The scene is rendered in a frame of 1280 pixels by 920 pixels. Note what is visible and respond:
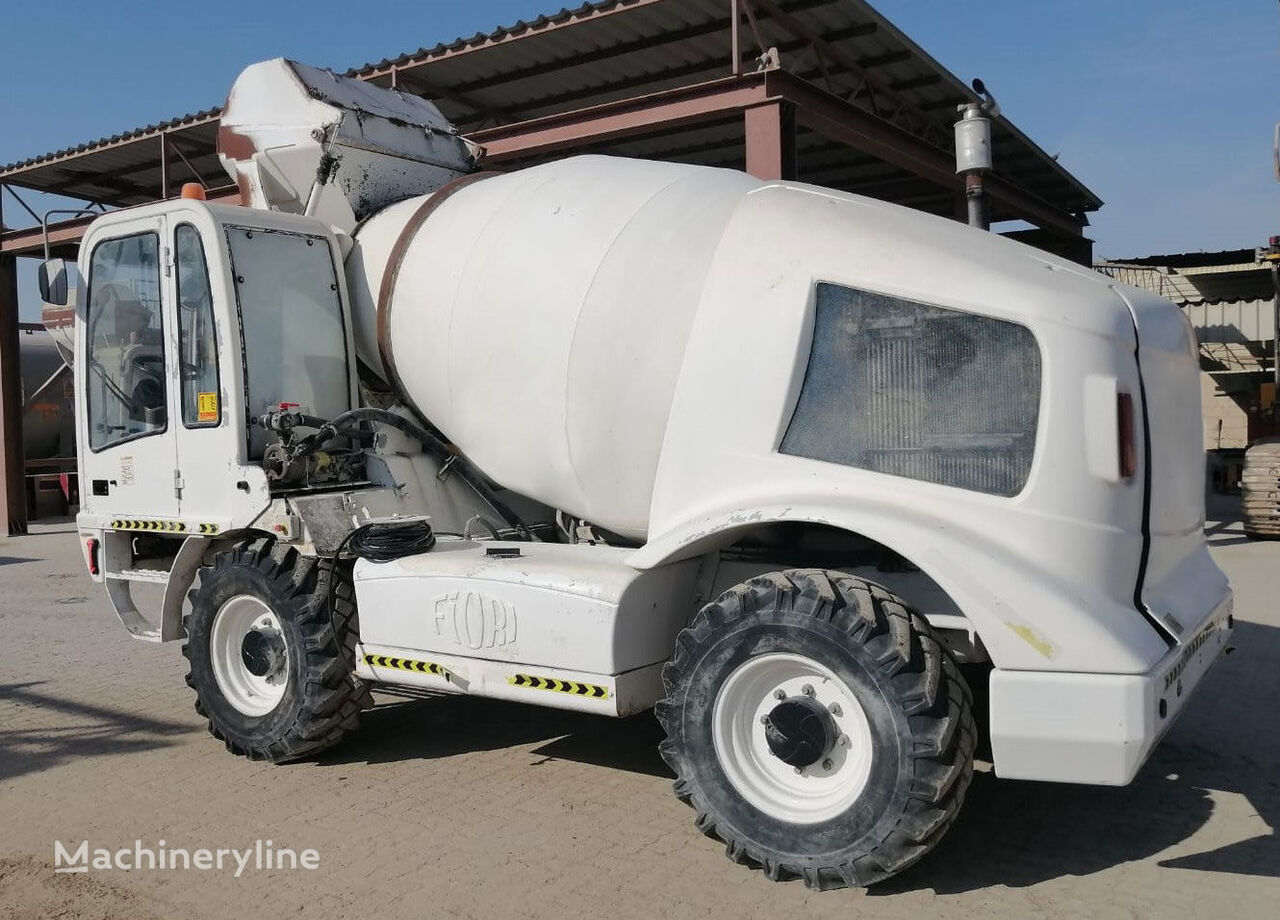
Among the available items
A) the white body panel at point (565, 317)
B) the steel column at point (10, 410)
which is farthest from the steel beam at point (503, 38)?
the steel column at point (10, 410)

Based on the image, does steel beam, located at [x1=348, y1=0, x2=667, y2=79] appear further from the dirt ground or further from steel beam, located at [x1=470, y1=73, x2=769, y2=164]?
the dirt ground

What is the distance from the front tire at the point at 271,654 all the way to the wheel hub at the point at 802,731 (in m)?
2.36

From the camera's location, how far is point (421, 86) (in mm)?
12867

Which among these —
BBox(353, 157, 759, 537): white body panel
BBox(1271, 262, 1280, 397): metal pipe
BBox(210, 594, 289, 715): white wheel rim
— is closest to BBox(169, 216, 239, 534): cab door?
BBox(210, 594, 289, 715): white wheel rim

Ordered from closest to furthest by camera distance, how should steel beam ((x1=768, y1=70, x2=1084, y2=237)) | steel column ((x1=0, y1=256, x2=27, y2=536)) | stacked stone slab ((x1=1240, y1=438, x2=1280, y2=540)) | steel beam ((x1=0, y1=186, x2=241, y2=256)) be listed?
steel beam ((x1=768, y1=70, x2=1084, y2=237)), stacked stone slab ((x1=1240, y1=438, x2=1280, y2=540)), steel beam ((x1=0, y1=186, x2=241, y2=256)), steel column ((x1=0, y1=256, x2=27, y2=536))

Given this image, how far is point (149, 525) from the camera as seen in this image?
19.7 feet

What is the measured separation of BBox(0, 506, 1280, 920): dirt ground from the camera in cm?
384

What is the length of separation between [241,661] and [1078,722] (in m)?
4.14

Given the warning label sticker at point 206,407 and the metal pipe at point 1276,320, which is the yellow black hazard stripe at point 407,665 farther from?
the metal pipe at point 1276,320

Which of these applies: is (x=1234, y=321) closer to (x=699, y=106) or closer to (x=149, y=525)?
(x=699, y=106)

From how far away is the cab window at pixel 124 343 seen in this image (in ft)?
19.5

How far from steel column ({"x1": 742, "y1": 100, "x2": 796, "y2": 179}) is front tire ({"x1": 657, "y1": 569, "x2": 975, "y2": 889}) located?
239 inches

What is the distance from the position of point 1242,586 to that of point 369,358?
8.02 metres

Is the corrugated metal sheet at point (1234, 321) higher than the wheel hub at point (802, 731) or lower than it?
higher
